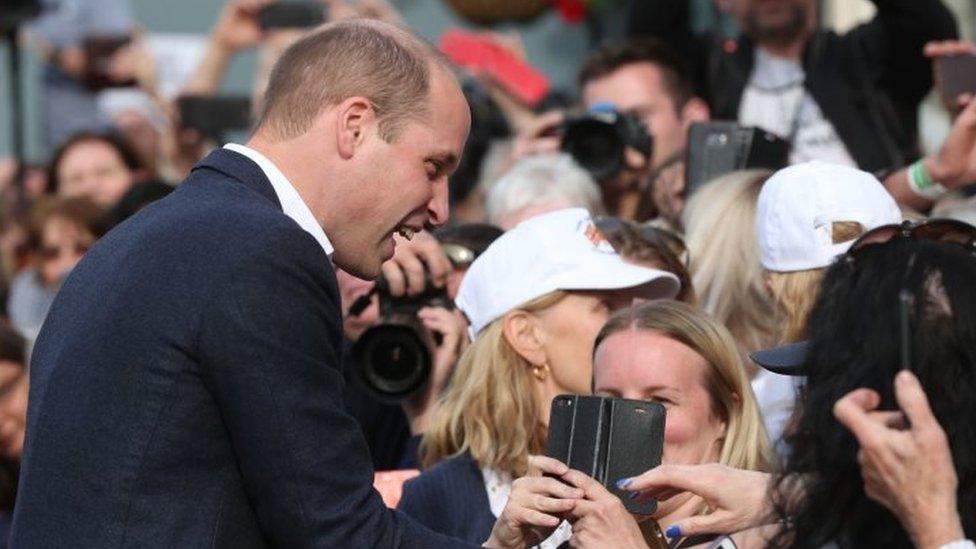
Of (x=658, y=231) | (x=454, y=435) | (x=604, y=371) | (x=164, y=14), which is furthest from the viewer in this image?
(x=164, y=14)

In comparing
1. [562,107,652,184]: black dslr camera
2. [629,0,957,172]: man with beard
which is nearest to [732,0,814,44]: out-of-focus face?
[629,0,957,172]: man with beard

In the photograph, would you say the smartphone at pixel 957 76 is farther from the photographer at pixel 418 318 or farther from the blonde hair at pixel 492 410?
the blonde hair at pixel 492 410

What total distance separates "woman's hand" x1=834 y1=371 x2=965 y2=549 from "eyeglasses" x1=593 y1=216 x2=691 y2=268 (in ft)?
6.75

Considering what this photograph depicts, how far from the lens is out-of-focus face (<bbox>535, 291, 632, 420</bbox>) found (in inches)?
166

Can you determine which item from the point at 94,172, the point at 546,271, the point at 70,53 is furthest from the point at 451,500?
the point at 70,53

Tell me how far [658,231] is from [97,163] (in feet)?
12.6

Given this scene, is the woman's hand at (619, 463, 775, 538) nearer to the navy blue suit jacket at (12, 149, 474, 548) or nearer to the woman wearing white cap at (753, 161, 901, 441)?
the navy blue suit jacket at (12, 149, 474, 548)

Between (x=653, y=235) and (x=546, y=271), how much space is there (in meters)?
0.41

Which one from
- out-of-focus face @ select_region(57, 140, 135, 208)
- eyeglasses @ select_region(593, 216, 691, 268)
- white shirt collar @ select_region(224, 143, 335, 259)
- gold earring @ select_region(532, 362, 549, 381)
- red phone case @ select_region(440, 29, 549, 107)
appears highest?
white shirt collar @ select_region(224, 143, 335, 259)

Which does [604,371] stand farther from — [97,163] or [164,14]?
[164,14]

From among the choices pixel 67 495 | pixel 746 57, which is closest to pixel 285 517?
pixel 67 495

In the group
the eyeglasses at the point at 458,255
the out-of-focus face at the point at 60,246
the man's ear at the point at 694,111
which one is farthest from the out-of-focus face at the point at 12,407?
the man's ear at the point at 694,111

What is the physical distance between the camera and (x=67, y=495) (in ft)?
9.71

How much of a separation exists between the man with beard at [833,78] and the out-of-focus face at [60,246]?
8.26 ft
